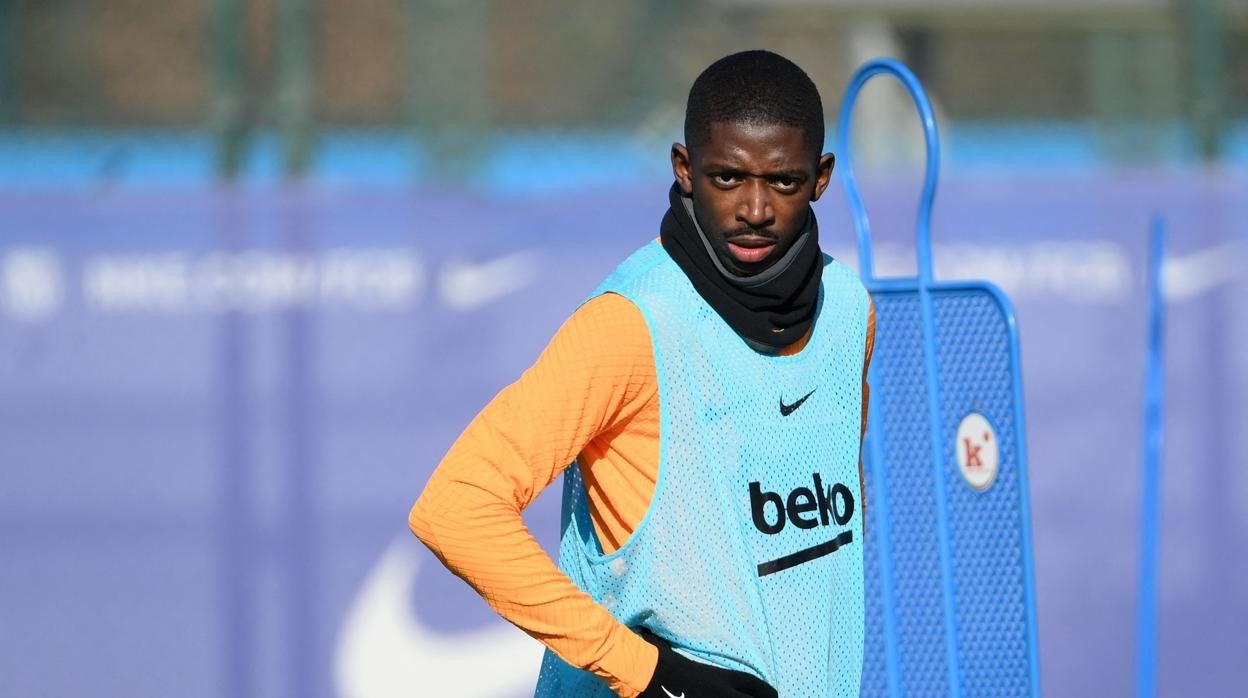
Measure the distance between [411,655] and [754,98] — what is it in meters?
2.58

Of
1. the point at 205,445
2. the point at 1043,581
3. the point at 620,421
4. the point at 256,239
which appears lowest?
the point at 1043,581

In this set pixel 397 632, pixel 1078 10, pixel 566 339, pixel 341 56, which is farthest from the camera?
pixel 1078 10

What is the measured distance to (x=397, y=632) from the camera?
13.5ft

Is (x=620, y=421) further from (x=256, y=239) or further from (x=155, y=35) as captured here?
(x=155, y=35)

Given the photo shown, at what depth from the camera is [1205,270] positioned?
4.63 meters

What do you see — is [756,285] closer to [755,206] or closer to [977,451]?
[755,206]

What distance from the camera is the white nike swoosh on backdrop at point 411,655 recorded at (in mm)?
4098

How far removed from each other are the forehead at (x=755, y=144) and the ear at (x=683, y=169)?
→ 7 cm

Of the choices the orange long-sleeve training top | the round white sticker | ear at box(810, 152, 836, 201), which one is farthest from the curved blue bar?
the orange long-sleeve training top

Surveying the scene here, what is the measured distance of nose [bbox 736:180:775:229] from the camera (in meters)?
1.85

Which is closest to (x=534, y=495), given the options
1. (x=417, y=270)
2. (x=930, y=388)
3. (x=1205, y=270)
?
(x=930, y=388)

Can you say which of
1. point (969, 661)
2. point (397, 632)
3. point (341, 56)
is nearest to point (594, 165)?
point (341, 56)

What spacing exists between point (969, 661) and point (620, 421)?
50.5 inches

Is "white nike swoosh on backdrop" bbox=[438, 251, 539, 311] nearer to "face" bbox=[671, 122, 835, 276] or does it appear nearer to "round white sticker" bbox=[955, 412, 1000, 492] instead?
"round white sticker" bbox=[955, 412, 1000, 492]
